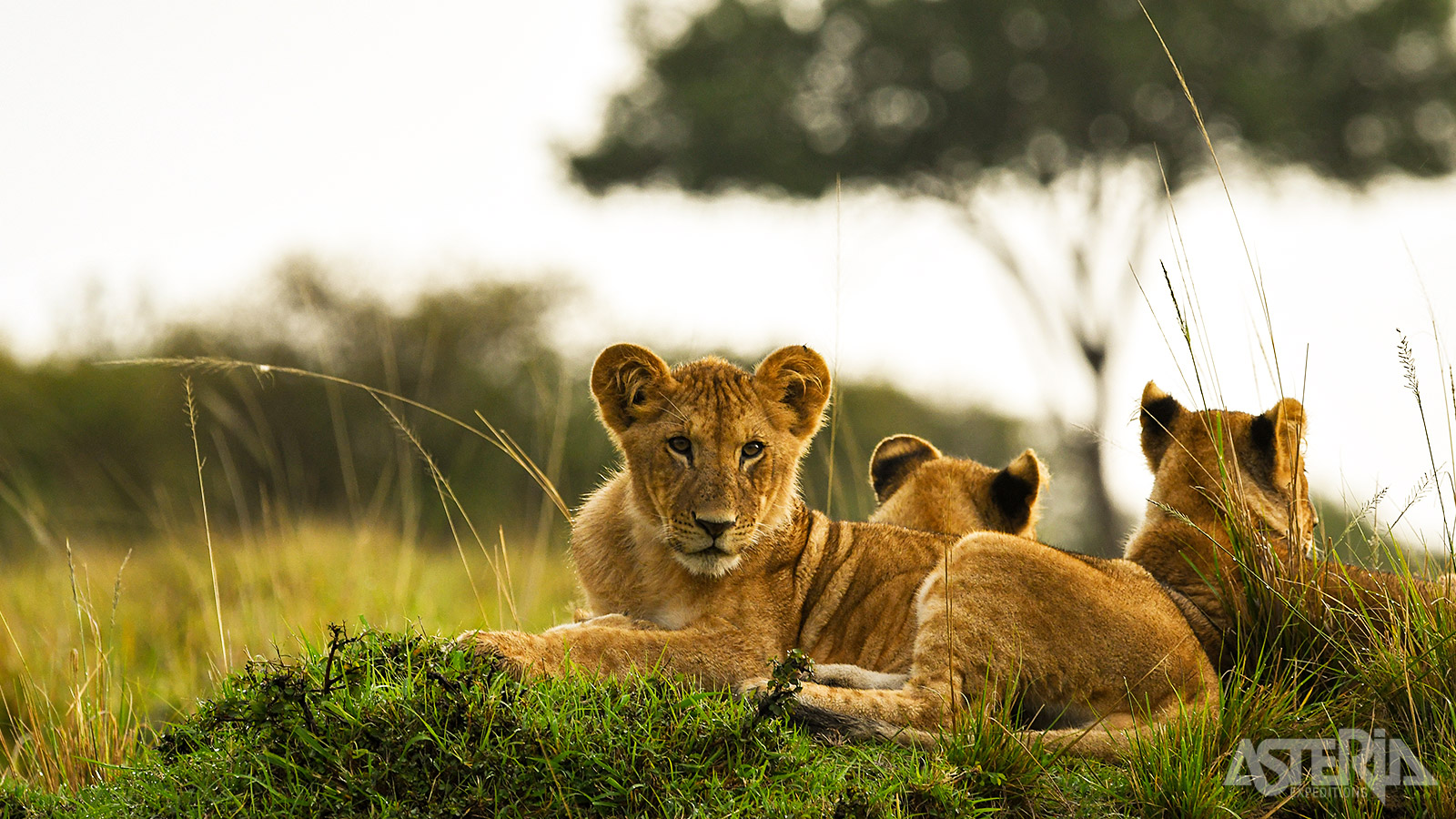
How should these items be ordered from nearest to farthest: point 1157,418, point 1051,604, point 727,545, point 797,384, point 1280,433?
point 1051,604
point 727,545
point 797,384
point 1280,433
point 1157,418

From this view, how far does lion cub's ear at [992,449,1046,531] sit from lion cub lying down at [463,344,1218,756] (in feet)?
2.63

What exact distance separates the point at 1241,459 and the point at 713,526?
8.29 ft

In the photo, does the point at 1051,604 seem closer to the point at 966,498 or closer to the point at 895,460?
the point at 966,498

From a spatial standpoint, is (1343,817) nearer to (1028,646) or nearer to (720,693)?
(1028,646)

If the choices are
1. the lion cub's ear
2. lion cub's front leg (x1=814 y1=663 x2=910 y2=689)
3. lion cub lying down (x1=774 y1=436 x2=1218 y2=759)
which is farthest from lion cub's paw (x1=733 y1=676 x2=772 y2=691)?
the lion cub's ear

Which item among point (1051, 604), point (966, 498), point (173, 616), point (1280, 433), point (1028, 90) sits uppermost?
point (1028, 90)

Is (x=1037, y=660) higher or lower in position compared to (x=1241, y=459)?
lower

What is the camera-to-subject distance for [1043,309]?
65.2ft

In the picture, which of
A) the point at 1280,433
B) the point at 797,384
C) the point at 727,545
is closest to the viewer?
the point at 727,545

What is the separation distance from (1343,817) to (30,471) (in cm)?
1888

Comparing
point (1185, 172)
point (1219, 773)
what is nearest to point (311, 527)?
point (1219, 773)

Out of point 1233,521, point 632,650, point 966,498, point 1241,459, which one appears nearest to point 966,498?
point 966,498

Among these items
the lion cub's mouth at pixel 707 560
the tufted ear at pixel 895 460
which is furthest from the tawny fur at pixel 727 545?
the tufted ear at pixel 895 460

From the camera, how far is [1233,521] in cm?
503
